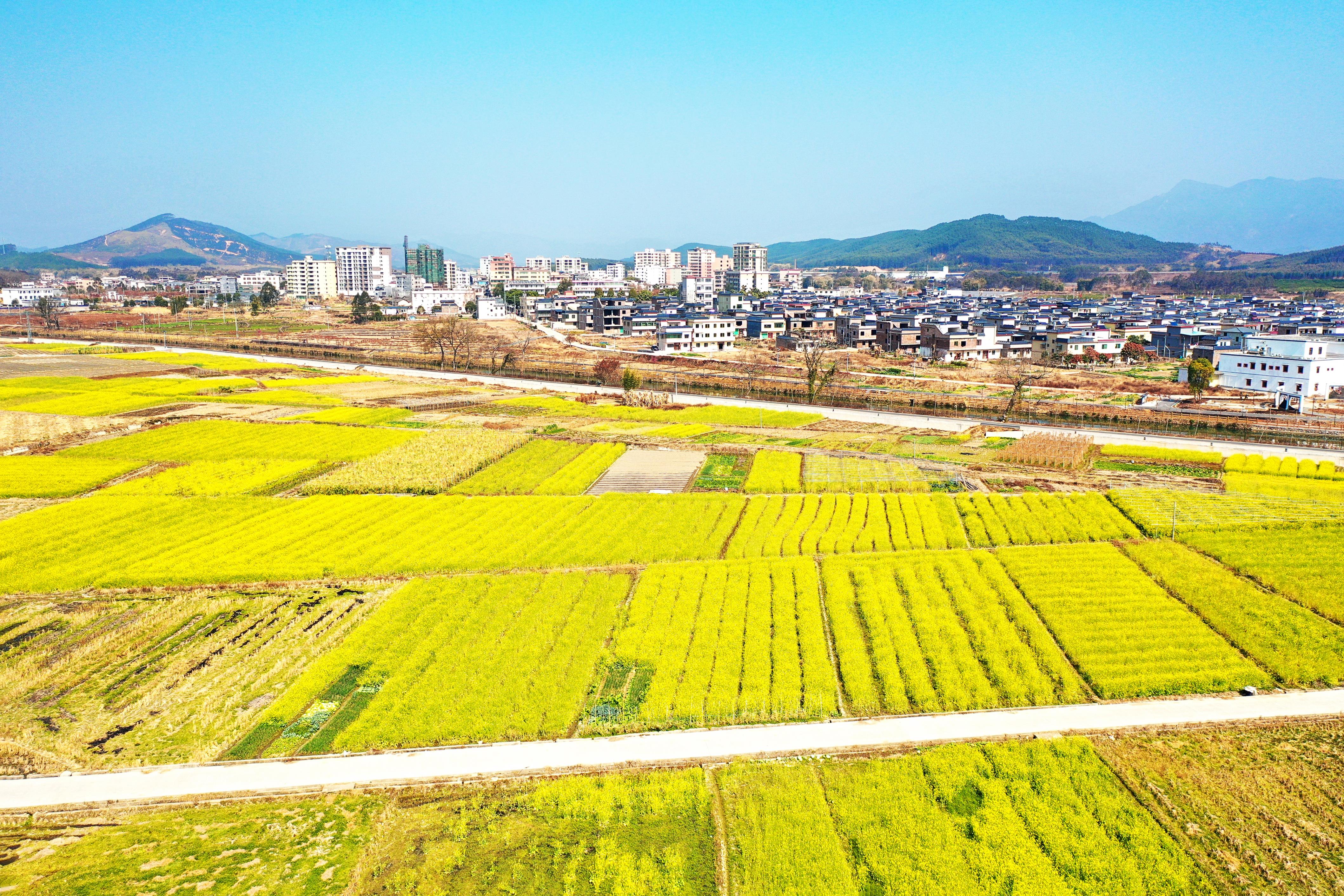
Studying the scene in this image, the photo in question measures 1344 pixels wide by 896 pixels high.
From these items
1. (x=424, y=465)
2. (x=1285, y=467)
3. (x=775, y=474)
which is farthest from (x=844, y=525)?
(x=1285, y=467)

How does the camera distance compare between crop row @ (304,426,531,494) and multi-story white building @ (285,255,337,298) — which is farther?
multi-story white building @ (285,255,337,298)

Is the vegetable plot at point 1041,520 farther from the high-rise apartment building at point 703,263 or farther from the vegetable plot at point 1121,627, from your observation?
the high-rise apartment building at point 703,263

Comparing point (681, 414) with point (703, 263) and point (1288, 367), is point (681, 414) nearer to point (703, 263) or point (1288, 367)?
point (1288, 367)

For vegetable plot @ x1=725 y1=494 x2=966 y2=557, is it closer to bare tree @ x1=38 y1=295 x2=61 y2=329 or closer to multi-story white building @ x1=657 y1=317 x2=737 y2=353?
multi-story white building @ x1=657 y1=317 x2=737 y2=353

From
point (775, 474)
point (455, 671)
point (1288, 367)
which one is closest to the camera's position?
point (455, 671)

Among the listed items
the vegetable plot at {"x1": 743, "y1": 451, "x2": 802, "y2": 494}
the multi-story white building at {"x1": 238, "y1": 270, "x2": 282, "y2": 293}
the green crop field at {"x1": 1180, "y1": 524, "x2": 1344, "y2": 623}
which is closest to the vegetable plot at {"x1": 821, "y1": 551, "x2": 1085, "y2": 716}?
the green crop field at {"x1": 1180, "y1": 524, "x2": 1344, "y2": 623}

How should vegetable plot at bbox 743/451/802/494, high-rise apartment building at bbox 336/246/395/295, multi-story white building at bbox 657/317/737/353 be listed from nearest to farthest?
vegetable plot at bbox 743/451/802/494
multi-story white building at bbox 657/317/737/353
high-rise apartment building at bbox 336/246/395/295

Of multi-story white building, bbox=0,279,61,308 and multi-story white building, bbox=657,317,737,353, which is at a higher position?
multi-story white building, bbox=0,279,61,308
